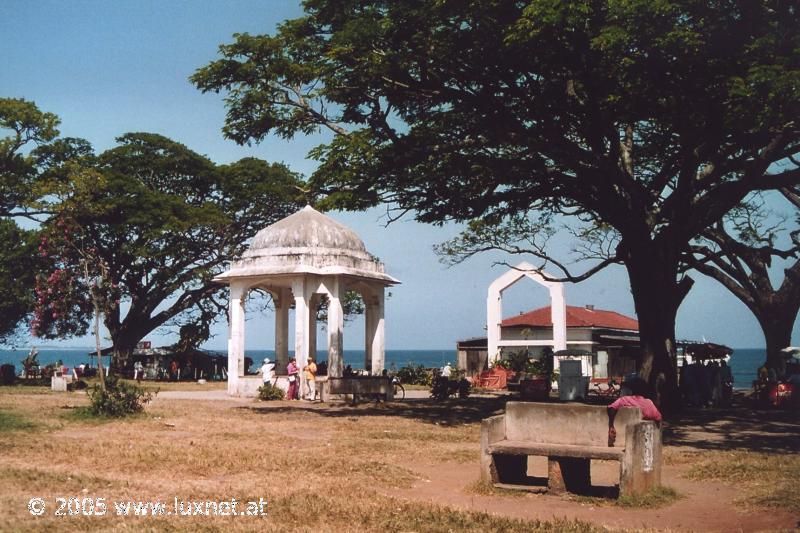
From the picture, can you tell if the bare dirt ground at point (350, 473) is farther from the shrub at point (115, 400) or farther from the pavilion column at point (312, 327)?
the pavilion column at point (312, 327)

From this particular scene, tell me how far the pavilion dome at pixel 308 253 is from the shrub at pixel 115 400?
779 centimetres

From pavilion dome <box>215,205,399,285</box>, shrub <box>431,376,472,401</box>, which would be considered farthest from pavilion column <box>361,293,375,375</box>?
shrub <box>431,376,472,401</box>

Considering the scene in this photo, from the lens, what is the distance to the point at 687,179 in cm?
1861

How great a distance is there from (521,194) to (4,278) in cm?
2876

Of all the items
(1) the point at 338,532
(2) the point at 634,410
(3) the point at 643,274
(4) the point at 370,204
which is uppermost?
(4) the point at 370,204

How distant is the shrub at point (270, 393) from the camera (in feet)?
82.1

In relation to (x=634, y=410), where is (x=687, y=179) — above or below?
above

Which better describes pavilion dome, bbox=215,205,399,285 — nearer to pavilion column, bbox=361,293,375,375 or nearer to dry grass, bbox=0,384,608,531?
pavilion column, bbox=361,293,375,375

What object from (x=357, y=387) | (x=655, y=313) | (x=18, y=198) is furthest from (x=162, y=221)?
(x=655, y=313)

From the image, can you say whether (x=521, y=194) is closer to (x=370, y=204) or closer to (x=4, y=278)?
(x=370, y=204)

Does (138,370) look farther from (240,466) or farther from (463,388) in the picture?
(240,466)

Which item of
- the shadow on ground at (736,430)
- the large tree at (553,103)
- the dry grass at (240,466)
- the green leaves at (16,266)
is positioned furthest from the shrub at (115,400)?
the green leaves at (16,266)

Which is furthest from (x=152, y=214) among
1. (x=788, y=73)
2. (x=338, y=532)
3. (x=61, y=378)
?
(x=338, y=532)

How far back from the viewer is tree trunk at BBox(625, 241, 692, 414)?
19297mm
